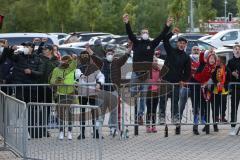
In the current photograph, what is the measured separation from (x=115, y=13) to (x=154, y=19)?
3.33m

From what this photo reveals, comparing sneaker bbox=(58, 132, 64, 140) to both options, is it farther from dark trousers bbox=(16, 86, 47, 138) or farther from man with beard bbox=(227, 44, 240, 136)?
man with beard bbox=(227, 44, 240, 136)

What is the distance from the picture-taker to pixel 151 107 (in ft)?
49.6

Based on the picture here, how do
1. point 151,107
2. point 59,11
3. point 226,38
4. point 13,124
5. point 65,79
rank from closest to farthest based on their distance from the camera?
point 13,124 → point 65,79 → point 151,107 → point 226,38 → point 59,11

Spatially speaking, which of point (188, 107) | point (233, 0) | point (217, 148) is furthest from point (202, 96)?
point (233, 0)

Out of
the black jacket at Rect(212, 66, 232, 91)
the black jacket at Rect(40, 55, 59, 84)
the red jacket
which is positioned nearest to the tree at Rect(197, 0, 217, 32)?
the black jacket at Rect(212, 66, 232, 91)

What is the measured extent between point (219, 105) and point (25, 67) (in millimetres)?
4093

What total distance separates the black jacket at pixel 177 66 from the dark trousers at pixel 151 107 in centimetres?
50

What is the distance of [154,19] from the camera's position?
61.9 meters

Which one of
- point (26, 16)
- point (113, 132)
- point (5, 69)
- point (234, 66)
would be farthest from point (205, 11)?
point (113, 132)

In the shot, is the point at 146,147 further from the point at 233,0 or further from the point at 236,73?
the point at 233,0

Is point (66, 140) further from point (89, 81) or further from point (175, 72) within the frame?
point (175, 72)

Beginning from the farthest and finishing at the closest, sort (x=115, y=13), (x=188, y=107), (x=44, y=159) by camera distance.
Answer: (x=115, y=13) → (x=188, y=107) → (x=44, y=159)

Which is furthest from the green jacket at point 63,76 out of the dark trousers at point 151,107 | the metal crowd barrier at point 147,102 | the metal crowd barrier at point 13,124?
the metal crowd barrier at point 13,124

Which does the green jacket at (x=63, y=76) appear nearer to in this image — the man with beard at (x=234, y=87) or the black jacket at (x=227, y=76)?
the black jacket at (x=227, y=76)
